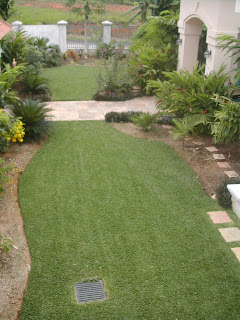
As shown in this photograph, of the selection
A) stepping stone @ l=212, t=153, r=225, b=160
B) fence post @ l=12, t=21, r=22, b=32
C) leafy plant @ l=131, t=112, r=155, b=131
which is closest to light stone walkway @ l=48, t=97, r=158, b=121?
leafy plant @ l=131, t=112, r=155, b=131

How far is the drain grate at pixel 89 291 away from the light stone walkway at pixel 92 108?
623cm

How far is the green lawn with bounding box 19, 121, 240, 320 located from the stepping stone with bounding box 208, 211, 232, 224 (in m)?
0.10

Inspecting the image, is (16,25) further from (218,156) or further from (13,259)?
(13,259)

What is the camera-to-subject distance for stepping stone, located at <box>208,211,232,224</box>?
5841 millimetres

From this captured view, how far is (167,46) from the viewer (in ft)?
40.7

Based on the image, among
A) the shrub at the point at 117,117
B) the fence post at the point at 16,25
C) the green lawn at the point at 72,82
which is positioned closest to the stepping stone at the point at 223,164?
the shrub at the point at 117,117

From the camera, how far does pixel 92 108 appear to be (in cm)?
1112

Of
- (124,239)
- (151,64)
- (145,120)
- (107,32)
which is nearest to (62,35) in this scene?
(107,32)

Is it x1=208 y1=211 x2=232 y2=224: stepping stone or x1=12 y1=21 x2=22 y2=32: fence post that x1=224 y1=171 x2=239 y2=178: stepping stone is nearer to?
x1=208 y1=211 x2=232 y2=224: stepping stone

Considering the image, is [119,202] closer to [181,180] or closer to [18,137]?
[181,180]

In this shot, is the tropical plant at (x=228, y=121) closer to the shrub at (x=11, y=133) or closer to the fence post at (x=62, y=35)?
the shrub at (x=11, y=133)

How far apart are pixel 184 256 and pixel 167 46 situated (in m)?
8.97

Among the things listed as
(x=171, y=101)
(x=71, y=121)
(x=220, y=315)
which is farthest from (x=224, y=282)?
(x=71, y=121)

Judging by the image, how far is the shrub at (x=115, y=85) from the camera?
465 inches
